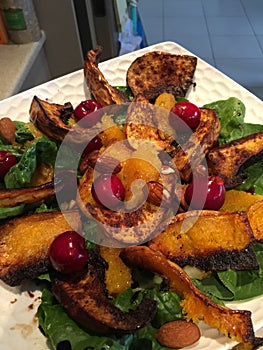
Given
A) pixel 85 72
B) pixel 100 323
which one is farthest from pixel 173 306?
pixel 85 72

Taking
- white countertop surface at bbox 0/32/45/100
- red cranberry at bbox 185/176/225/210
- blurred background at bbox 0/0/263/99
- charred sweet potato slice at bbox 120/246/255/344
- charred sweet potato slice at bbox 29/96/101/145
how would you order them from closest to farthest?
charred sweet potato slice at bbox 120/246/255/344, red cranberry at bbox 185/176/225/210, charred sweet potato slice at bbox 29/96/101/145, white countertop surface at bbox 0/32/45/100, blurred background at bbox 0/0/263/99

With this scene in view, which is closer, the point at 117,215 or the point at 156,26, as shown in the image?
the point at 117,215

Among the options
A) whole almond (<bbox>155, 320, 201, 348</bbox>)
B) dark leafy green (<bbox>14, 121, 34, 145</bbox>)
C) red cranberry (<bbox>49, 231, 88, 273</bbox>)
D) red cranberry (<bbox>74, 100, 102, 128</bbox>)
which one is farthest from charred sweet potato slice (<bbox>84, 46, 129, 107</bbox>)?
whole almond (<bbox>155, 320, 201, 348</bbox>)

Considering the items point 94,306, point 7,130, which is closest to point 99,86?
point 7,130

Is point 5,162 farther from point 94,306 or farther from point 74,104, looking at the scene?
Result: point 94,306

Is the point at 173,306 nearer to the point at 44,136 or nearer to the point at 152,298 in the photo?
the point at 152,298

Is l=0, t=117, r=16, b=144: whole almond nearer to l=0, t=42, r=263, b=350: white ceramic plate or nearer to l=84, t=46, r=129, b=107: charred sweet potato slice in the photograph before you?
l=0, t=42, r=263, b=350: white ceramic plate
